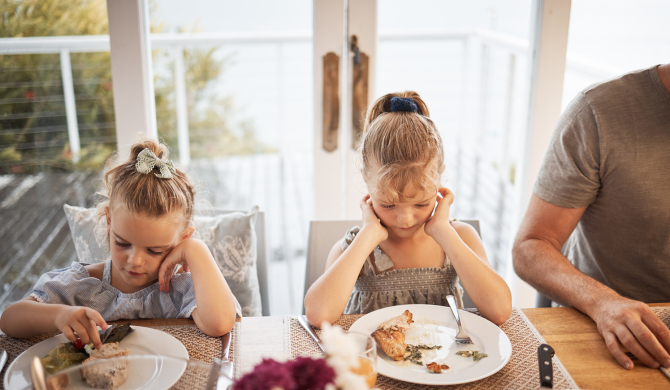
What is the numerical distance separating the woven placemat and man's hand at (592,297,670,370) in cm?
14

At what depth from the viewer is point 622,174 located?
1367 mm

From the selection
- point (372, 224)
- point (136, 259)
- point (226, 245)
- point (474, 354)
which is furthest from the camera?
point (226, 245)

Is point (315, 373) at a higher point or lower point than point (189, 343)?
higher

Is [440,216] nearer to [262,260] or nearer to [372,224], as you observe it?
[372,224]

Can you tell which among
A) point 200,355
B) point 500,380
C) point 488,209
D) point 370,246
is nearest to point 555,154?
point 370,246

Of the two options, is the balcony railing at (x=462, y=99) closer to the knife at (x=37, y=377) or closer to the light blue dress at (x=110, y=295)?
the light blue dress at (x=110, y=295)

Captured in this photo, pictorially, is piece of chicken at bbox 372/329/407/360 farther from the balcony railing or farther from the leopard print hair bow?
the balcony railing

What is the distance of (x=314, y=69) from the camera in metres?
1.95

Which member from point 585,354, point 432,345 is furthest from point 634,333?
point 432,345

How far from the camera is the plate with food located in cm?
87

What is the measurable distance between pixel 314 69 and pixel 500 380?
4.73 feet

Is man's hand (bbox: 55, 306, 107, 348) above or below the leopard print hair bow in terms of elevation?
below

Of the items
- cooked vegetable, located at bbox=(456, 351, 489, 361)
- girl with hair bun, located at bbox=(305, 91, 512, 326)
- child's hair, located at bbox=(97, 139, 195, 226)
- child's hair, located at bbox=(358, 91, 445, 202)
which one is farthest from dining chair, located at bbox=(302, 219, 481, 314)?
cooked vegetable, located at bbox=(456, 351, 489, 361)

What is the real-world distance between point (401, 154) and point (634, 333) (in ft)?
2.12
